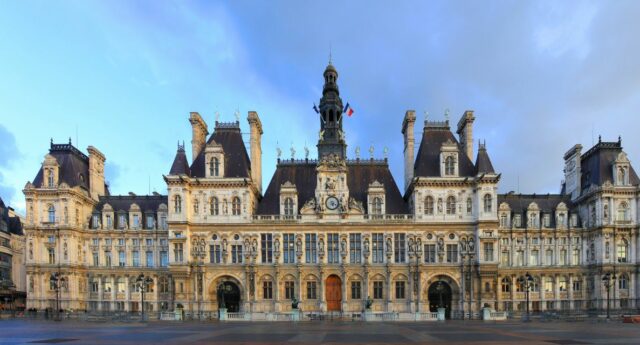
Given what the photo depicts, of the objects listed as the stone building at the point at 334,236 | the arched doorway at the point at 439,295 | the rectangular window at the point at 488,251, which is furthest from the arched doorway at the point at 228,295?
the rectangular window at the point at 488,251

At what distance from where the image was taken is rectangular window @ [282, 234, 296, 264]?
67.3 metres

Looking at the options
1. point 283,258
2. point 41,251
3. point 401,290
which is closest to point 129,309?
point 41,251

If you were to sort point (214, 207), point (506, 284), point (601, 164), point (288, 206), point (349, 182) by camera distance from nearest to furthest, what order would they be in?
1. point (214, 207)
2. point (288, 206)
3. point (506, 284)
4. point (601, 164)
5. point (349, 182)

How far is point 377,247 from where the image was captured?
221 ft

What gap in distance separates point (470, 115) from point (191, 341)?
2095 inches

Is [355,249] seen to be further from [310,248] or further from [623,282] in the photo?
[623,282]

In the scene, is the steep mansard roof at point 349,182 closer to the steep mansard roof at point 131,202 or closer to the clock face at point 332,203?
the clock face at point 332,203

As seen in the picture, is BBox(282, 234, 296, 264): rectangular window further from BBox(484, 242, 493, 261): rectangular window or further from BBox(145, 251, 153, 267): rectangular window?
BBox(484, 242, 493, 261): rectangular window

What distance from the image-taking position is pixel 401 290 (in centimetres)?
6706

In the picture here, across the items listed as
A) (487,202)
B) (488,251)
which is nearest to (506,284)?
(488,251)

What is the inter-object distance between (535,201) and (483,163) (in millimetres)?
13419

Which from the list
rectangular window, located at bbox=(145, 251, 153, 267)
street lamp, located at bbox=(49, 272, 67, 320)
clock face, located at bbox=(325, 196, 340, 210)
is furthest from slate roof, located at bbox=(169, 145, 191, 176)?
street lamp, located at bbox=(49, 272, 67, 320)

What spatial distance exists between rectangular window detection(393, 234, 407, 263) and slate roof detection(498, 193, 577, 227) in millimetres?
16519

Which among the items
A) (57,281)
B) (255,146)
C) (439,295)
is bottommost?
(439,295)
